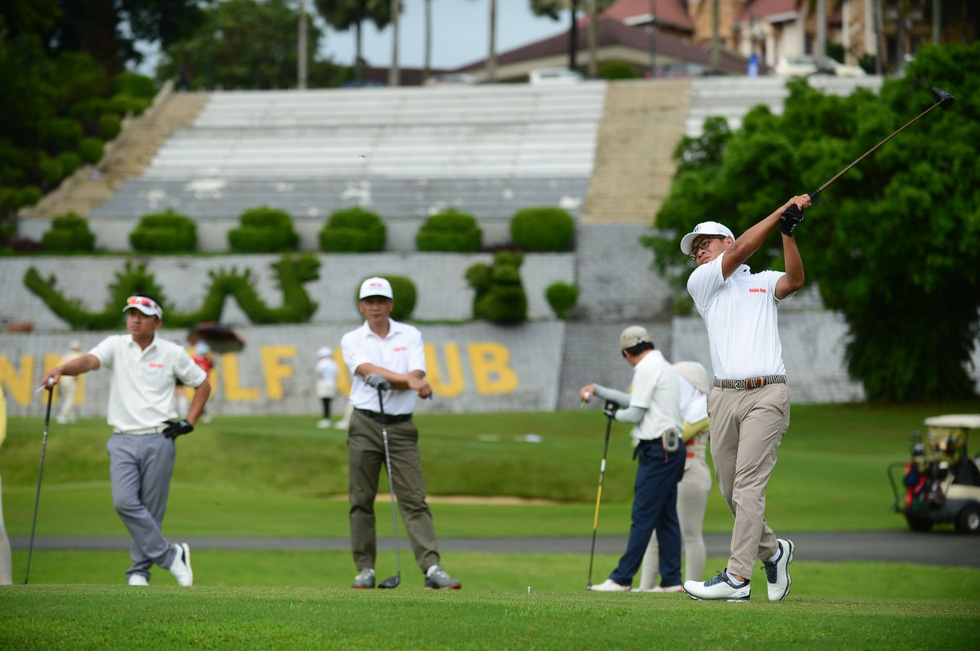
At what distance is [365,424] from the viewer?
31.5ft

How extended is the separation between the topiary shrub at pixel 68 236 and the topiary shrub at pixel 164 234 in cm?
152

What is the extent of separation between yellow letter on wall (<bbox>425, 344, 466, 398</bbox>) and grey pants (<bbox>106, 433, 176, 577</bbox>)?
90.3 feet

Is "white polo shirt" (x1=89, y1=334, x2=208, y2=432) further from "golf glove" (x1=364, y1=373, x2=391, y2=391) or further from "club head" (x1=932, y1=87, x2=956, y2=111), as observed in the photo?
"club head" (x1=932, y1=87, x2=956, y2=111)

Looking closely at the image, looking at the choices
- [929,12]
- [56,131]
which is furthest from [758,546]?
[929,12]

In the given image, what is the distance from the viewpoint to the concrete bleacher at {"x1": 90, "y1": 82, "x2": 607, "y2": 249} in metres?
48.7

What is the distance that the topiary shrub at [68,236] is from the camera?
44.0 meters

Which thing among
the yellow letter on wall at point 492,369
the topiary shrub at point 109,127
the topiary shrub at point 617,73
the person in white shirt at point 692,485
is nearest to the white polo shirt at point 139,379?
the person in white shirt at point 692,485

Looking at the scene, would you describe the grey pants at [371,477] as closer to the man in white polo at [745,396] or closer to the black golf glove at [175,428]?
the black golf glove at [175,428]

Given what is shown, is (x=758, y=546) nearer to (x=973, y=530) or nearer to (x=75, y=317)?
(x=973, y=530)

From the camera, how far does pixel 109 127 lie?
54344 mm

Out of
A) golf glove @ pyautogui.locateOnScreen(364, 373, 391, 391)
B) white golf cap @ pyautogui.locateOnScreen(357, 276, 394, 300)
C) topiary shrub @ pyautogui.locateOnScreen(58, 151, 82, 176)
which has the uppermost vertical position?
topiary shrub @ pyautogui.locateOnScreen(58, 151, 82, 176)

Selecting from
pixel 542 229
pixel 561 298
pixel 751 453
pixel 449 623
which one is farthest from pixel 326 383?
pixel 449 623

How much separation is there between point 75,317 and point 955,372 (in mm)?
26367

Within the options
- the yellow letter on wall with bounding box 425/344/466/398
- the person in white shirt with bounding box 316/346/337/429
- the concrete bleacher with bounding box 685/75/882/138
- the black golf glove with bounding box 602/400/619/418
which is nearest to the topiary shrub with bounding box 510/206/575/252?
the yellow letter on wall with bounding box 425/344/466/398
